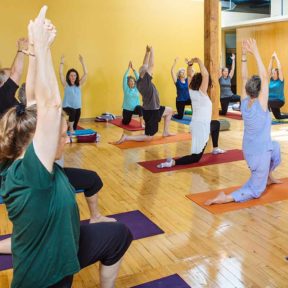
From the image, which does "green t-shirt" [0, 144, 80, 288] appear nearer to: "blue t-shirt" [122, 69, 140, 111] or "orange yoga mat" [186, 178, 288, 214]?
"orange yoga mat" [186, 178, 288, 214]

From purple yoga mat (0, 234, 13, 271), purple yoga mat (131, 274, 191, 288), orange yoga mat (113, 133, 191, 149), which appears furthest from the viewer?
orange yoga mat (113, 133, 191, 149)

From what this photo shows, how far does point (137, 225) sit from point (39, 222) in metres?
1.66

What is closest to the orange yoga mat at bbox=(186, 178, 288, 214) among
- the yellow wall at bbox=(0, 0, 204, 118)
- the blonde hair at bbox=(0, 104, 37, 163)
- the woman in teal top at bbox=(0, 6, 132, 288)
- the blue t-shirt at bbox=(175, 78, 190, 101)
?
the woman in teal top at bbox=(0, 6, 132, 288)

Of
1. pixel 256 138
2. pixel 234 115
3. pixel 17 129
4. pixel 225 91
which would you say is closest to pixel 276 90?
pixel 234 115

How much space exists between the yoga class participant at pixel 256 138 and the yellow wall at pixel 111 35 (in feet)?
18.2

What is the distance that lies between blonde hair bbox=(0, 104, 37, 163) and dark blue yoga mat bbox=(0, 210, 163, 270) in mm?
1293

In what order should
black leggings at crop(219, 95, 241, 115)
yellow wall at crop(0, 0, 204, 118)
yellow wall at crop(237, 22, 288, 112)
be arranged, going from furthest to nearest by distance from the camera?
yellow wall at crop(237, 22, 288, 112) → black leggings at crop(219, 95, 241, 115) → yellow wall at crop(0, 0, 204, 118)

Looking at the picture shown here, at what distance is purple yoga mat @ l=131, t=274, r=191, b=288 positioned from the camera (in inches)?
80.0

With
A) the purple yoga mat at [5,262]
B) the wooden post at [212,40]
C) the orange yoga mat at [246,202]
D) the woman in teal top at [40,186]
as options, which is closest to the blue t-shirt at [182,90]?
the wooden post at [212,40]

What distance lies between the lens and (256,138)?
3.16m

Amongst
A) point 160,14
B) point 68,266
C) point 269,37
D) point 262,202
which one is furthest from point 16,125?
point 269,37

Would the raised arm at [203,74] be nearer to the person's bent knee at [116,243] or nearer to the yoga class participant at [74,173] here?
the yoga class participant at [74,173]

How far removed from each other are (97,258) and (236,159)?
340cm

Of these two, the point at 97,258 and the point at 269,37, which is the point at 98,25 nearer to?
the point at 269,37
